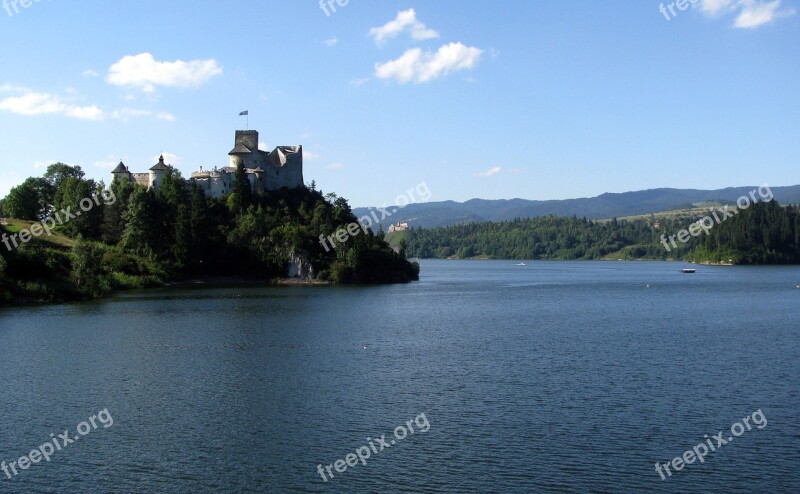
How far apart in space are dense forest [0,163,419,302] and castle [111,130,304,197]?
294 cm

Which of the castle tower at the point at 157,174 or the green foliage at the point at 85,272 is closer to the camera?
the green foliage at the point at 85,272

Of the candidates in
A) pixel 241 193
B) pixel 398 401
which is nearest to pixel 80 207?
pixel 241 193

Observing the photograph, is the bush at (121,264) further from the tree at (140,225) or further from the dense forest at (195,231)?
the tree at (140,225)

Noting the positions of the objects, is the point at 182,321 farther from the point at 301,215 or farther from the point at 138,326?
the point at 301,215

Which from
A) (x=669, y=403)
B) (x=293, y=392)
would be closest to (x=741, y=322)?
(x=669, y=403)

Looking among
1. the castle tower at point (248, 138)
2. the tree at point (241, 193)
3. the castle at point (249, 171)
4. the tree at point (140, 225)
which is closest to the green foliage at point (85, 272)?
the tree at point (140, 225)

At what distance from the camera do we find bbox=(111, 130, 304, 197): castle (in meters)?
116

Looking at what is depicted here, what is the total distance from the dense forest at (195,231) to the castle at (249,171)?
2937 millimetres

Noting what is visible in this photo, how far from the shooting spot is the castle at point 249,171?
115919 millimetres

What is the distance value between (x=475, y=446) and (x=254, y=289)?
73.1m

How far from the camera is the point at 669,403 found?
94.7 ft

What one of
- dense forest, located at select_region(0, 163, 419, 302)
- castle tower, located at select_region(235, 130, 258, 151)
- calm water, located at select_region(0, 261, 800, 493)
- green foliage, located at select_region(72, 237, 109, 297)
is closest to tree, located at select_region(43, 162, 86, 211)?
dense forest, located at select_region(0, 163, 419, 302)

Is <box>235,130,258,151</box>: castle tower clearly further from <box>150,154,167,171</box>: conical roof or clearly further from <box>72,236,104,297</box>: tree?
<box>72,236,104,297</box>: tree

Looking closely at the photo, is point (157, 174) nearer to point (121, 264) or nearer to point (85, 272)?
point (121, 264)
